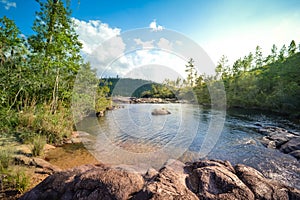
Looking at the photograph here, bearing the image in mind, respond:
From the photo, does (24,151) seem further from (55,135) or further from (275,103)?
(275,103)

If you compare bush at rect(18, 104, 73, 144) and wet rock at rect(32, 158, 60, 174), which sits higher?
bush at rect(18, 104, 73, 144)

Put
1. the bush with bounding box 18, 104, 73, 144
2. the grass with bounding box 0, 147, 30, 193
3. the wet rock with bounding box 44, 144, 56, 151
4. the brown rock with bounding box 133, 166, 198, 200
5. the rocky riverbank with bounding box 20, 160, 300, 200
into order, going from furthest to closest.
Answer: the bush with bounding box 18, 104, 73, 144 < the wet rock with bounding box 44, 144, 56, 151 < the grass with bounding box 0, 147, 30, 193 < the rocky riverbank with bounding box 20, 160, 300, 200 < the brown rock with bounding box 133, 166, 198, 200

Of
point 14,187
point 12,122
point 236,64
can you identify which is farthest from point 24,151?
point 236,64

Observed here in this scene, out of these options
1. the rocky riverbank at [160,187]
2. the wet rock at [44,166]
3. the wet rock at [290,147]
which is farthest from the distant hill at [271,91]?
the wet rock at [44,166]

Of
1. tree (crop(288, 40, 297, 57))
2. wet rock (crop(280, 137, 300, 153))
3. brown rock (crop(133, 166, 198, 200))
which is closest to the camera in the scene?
brown rock (crop(133, 166, 198, 200))

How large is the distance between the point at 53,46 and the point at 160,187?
6.09 meters

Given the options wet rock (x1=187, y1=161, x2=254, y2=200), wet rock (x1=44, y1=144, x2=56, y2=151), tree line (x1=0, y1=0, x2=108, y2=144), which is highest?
A: tree line (x1=0, y1=0, x2=108, y2=144)

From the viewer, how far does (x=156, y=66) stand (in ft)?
18.0

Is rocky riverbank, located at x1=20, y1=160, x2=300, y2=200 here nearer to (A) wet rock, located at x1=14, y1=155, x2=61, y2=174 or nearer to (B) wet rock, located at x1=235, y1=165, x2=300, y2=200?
(B) wet rock, located at x1=235, y1=165, x2=300, y2=200

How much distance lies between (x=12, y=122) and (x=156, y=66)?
5.47m

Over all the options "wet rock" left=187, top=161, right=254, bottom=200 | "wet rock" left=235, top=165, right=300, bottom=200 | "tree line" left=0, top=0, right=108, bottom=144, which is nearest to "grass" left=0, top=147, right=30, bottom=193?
"tree line" left=0, top=0, right=108, bottom=144

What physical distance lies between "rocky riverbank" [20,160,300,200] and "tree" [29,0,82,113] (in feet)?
14.1

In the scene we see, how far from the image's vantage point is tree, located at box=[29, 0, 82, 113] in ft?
17.2

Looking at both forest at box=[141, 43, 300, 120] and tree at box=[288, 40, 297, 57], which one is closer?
forest at box=[141, 43, 300, 120]
